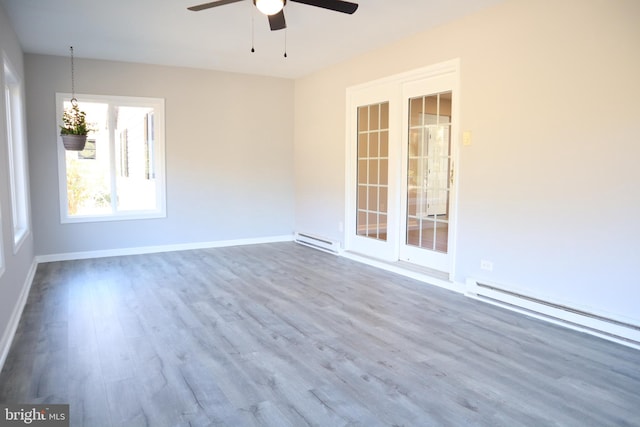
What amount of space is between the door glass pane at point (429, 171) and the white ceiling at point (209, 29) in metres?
0.88

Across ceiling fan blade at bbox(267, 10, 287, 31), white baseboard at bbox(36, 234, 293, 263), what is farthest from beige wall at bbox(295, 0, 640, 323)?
white baseboard at bbox(36, 234, 293, 263)

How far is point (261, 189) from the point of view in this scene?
728 cm

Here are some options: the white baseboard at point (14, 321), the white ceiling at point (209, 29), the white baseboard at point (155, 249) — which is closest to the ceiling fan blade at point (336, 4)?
the white ceiling at point (209, 29)

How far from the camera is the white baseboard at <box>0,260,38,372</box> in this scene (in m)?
2.90

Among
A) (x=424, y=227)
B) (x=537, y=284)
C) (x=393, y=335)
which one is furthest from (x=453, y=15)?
(x=393, y=335)

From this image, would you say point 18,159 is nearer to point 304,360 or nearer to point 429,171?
point 304,360

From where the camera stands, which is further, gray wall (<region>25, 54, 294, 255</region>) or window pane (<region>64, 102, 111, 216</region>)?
window pane (<region>64, 102, 111, 216</region>)

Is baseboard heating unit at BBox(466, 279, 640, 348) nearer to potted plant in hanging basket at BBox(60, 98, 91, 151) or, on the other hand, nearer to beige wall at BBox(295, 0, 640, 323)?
beige wall at BBox(295, 0, 640, 323)

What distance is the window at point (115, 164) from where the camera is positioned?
5977mm

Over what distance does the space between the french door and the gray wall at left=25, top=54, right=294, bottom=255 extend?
1745mm

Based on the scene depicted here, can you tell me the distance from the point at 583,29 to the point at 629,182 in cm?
122

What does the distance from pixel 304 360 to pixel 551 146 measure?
2.62 metres

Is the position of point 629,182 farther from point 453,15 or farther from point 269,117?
point 269,117

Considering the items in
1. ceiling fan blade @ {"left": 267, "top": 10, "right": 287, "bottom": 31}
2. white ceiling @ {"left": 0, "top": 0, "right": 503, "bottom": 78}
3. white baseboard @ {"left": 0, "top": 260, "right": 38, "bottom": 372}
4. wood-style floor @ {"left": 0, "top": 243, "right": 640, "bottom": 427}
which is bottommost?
wood-style floor @ {"left": 0, "top": 243, "right": 640, "bottom": 427}
